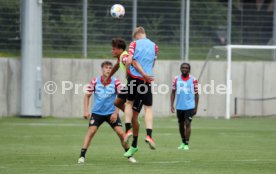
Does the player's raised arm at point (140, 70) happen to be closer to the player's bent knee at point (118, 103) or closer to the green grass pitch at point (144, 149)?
the player's bent knee at point (118, 103)

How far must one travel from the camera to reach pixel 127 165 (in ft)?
45.1

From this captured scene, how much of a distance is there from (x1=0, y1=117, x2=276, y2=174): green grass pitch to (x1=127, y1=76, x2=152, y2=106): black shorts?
1.18 meters

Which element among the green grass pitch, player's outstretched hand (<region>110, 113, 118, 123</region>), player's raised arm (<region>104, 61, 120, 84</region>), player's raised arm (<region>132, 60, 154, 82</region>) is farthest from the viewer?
player's outstretched hand (<region>110, 113, 118, 123</region>)

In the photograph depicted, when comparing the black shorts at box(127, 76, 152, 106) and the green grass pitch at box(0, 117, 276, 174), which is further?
the black shorts at box(127, 76, 152, 106)

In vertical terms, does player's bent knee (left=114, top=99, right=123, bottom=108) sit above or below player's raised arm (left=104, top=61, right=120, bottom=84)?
below

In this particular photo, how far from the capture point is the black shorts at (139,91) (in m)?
13.9

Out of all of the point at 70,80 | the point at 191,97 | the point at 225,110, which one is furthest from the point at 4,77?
the point at 191,97

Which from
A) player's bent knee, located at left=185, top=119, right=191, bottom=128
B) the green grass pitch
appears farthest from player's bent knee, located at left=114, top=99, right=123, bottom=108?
player's bent knee, located at left=185, top=119, right=191, bottom=128

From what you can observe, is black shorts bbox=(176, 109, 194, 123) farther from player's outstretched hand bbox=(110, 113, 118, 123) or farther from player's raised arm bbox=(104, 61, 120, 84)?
player's raised arm bbox=(104, 61, 120, 84)

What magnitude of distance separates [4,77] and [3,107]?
119 centimetres

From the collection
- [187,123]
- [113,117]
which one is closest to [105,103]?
[113,117]

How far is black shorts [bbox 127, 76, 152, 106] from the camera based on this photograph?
45.7ft

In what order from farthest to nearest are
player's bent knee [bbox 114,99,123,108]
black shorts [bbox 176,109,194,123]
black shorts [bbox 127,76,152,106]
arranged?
black shorts [bbox 176,109,194,123], player's bent knee [bbox 114,99,123,108], black shorts [bbox 127,76,152,106]

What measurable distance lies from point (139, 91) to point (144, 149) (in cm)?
422
